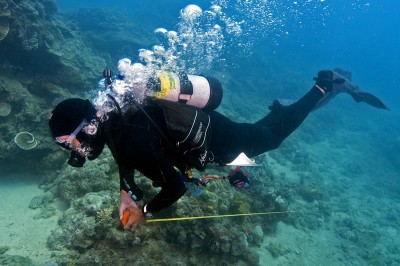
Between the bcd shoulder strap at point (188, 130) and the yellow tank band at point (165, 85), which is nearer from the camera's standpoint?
the bcd shoulder strap at point (188, 130)

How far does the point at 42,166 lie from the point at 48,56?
524cm

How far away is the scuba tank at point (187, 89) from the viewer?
3.69 m

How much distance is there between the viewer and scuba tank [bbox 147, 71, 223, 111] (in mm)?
3689

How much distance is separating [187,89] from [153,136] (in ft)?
3.50

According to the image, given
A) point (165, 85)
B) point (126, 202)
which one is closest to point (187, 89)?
point (165, 85)

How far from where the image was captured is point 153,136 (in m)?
3.06

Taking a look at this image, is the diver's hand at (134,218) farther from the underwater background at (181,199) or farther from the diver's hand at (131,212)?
the underwater background at (181,199)

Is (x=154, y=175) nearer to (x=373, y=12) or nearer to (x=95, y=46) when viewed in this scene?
(x=95, y=46)

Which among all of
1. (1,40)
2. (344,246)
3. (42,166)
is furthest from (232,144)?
(1,40)

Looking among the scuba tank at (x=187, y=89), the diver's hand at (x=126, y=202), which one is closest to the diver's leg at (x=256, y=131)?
the scuba tank at (x=187, y=89)

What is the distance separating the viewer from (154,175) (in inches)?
116

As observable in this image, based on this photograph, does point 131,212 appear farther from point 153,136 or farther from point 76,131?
point 76,131

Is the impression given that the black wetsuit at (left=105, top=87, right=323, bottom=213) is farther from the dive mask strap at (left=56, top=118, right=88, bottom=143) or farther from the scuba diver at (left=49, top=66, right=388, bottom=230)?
the dive mask strap at (left=56, top=118, right=88, bottom=143)

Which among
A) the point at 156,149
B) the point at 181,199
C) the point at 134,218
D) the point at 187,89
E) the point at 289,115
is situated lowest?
the point at 181,199
